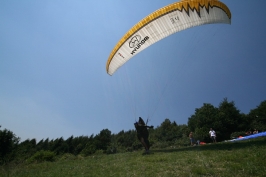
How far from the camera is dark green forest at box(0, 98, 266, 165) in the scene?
29984 millimetres

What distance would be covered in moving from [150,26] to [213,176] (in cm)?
840

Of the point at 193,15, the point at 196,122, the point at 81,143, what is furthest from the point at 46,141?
the point at 193,15

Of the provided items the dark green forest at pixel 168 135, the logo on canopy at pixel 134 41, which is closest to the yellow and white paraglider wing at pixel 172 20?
the logo on canopy at pixel 134 41

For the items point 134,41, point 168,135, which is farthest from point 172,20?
point 168,135

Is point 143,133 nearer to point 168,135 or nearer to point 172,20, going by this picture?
point 172,20

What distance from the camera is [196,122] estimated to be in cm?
4700

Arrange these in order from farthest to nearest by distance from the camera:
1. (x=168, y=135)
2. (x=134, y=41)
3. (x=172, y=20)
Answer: (x=168, y=135) → (x=134, y=41) → (x=172, y=20)

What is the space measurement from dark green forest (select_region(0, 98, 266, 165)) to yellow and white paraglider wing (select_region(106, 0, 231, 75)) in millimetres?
15348

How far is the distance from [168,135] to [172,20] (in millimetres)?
57767

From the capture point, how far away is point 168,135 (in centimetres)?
6312

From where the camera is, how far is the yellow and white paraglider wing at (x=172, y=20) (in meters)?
9.88

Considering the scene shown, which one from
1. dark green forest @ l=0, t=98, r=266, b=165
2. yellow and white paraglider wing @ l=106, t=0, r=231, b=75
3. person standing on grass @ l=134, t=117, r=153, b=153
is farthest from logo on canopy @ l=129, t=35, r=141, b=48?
dark green forest @ l=0, t=98, r=266, b=165

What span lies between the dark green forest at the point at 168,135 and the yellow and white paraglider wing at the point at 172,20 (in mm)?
15348

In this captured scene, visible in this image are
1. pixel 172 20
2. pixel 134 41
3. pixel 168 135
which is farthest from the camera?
pixel 168 135
